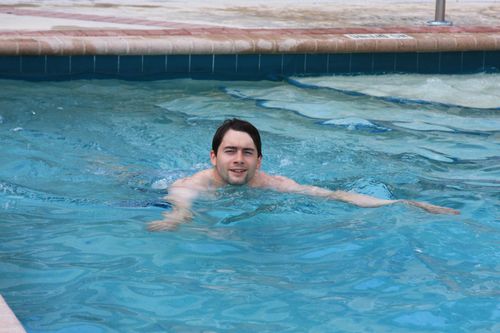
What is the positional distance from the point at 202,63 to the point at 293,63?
871 millimetres

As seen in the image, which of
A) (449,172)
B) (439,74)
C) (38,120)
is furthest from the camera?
(439,74)

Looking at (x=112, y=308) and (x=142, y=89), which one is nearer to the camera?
(x=112, y=308)

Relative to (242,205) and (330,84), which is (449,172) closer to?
(242,205)

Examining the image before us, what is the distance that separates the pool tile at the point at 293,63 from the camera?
30.3 feet

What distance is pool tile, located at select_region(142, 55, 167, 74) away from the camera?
29.1 ft

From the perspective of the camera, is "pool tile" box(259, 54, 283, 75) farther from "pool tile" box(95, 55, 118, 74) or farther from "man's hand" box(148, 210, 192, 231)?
"man's hand" box(148, 210, 192, 231)

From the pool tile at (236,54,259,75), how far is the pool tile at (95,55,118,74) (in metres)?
1.13

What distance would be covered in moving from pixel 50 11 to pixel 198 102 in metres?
3.73

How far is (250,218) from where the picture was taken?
5117 millimetres

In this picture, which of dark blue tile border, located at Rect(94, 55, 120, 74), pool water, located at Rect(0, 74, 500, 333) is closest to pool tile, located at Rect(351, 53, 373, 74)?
pool water, located at Rect(0, 74, 500, 333)

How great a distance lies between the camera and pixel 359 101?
8.28 m

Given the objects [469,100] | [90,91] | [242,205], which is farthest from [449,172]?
[90,91]

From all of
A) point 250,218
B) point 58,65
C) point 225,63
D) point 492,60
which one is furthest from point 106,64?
point 250,218

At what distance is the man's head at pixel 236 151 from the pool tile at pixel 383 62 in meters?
4.49
